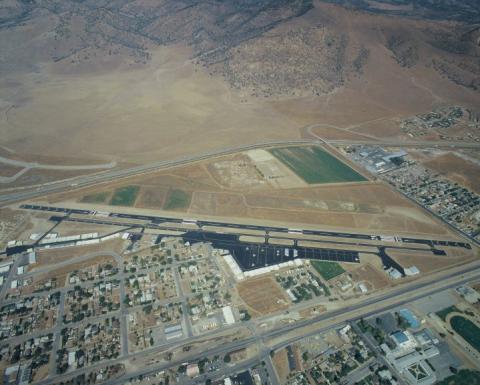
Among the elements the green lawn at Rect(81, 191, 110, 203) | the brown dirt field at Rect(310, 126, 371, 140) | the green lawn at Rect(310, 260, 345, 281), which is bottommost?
the green lawn at Rect(310, 260, 345, 281)

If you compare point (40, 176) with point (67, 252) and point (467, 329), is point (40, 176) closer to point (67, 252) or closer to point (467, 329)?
point (67, 252)

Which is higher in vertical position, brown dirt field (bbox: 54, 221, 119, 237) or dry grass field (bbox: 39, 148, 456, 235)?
dry grass field (bbox: 39, 148, 456, 235)

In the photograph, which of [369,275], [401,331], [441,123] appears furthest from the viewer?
[441,123]

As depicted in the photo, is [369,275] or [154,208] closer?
[369,275]

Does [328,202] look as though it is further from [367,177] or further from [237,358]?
[237,358]

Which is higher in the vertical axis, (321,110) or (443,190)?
(321,110)

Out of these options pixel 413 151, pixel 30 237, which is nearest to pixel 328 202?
pixel 413 151

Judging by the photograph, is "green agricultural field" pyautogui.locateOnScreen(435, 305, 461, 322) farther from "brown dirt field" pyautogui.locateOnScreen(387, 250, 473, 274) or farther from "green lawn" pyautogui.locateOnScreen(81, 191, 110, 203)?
"green lawn" pyautogui.locateOnScreen(81, 191, 110, 203)

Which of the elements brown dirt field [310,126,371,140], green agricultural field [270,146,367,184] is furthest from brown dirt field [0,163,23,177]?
brown dirt field [310,126,371,140]
